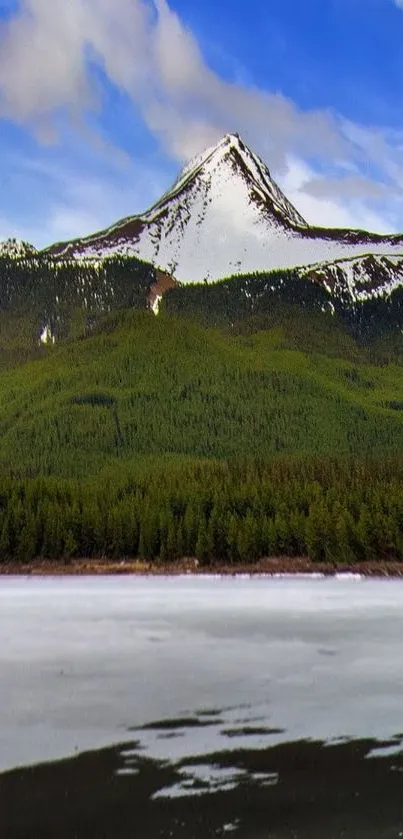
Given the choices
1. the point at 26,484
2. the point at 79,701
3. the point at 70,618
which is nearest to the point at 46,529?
the point at 26,484

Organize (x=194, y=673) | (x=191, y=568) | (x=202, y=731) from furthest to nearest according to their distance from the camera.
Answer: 1. (x=191, y=568)
2. (x=194, y=673)
3. (x=202, y=731)

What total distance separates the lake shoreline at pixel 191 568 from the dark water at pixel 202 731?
61878 mm

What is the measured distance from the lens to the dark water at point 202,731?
1950cm

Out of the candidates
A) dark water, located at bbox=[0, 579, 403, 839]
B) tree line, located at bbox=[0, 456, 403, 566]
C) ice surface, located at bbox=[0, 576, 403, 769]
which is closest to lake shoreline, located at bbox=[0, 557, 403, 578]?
tree line, located at bbox=[0, 456, 403, 566]

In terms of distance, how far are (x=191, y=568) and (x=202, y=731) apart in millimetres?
95622

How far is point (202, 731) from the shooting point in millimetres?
26500

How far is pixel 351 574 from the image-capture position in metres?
115

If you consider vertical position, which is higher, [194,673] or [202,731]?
[202,731]

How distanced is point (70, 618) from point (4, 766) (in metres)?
38.6

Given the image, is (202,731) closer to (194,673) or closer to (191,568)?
(194,673)

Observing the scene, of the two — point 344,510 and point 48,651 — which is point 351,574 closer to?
point 344,510

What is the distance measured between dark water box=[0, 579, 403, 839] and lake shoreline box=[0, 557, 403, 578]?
61.9 meters

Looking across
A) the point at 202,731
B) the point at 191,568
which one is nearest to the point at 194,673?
→ the point at 202,731

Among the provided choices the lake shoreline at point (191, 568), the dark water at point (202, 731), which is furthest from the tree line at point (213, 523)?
the dark water at point (202, 731)
